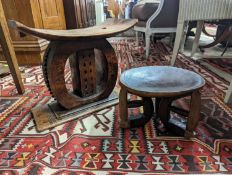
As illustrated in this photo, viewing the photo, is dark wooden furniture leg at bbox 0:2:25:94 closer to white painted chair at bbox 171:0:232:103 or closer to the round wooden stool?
the round wooden stool

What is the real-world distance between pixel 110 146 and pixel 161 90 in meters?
0.32

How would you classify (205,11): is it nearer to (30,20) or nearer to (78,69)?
(78,69)

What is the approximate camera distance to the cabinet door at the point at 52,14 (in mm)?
2005

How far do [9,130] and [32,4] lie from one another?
4.39 feet

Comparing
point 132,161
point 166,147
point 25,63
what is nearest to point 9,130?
point 132,161

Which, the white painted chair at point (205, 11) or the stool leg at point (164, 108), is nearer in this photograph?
the stool leg at point (164, 108)

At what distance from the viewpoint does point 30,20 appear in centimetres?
184

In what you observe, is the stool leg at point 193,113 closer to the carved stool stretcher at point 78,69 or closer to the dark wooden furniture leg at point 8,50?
the carved stool stretcher at point 78,69

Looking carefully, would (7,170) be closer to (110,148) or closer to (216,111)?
(110,148)

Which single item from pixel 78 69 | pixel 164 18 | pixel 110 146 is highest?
pixel 164 18

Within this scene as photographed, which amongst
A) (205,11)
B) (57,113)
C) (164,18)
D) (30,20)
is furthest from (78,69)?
(164,18)

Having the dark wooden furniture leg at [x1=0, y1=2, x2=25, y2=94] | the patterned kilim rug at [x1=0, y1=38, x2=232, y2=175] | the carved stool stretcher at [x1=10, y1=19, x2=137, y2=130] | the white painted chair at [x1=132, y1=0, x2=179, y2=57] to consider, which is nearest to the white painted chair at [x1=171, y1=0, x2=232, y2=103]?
the white painted chair at [x1=132, y1=0, x2=179, y2=57]

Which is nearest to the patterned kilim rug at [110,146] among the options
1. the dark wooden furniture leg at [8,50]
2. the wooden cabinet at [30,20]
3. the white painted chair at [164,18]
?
the dark wooden furniture leg at [8,50]

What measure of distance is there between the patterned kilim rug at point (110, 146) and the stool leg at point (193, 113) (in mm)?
49
